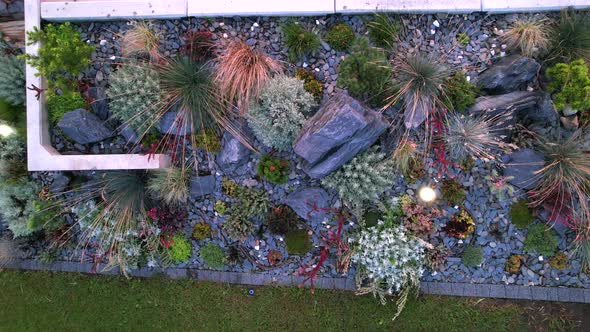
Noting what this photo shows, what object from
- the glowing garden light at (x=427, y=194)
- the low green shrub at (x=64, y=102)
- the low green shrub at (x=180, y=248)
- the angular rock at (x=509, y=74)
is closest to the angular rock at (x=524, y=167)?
the angular rock at (x=509, y=74)

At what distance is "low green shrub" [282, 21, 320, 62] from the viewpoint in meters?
4.98

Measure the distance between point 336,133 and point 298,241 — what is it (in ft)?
5.57

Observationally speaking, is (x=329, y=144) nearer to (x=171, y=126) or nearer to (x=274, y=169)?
(x=274, y=169)

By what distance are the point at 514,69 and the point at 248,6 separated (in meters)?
3.42

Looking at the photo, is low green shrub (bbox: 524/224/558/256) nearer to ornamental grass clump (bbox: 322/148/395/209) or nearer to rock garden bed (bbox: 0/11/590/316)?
rock garden bed (bbox: 0/11/590/316)

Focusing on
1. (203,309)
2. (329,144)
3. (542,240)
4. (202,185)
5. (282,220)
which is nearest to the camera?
(329,144)

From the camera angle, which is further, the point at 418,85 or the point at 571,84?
the point at 418,85

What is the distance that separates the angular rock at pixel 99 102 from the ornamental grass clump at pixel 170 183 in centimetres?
114

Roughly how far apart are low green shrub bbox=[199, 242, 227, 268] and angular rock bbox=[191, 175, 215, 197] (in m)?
0.76

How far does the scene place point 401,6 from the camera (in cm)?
501

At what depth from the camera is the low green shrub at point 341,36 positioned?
505cm

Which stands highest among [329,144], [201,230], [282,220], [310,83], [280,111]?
[310,83]

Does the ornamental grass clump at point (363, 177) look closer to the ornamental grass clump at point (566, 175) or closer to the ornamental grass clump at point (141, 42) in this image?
the ornamental grass clump at point (566, 175)

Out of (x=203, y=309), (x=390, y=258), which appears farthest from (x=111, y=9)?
(x=390, y=258)
